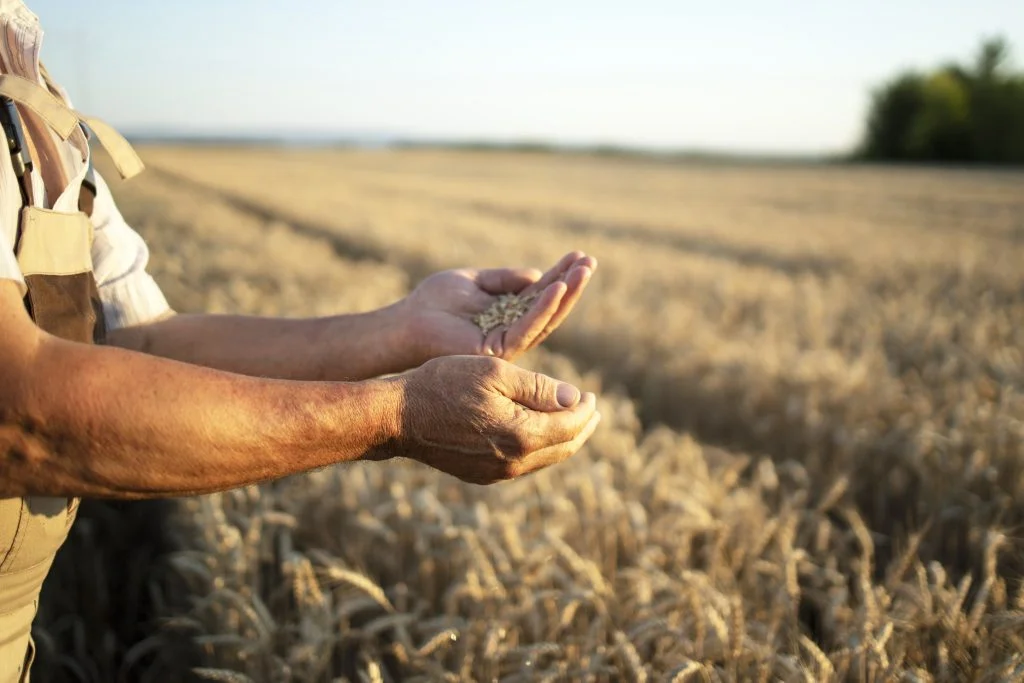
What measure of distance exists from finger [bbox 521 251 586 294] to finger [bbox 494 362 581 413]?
16.8 inches

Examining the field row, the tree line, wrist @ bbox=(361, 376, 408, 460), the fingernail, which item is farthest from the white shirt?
the tree line

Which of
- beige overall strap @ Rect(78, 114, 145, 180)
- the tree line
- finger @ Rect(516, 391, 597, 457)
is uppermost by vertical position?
the tree line

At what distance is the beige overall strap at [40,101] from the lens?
1.17 metres

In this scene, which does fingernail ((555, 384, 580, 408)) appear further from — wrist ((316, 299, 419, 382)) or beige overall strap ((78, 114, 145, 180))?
beige overall strap ((78, 114, 145, 180))

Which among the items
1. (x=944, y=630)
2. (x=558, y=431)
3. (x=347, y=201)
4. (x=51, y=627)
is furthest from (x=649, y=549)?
(x=347, y=201)

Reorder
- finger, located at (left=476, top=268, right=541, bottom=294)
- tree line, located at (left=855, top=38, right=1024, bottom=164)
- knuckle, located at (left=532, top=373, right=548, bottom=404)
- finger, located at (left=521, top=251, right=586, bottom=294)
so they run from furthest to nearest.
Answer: tree line, located at (left=855, top=38, right=1024, bottom=164)
finger, located at (left=476, top=268, right=541, bottom=294)
finger, located at (left=521, top=251, right=586, bottom=294)
knuckle, located at (left=532, top=373, right=548, bottom=404)

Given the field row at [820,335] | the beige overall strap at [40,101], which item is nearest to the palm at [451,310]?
the beige overall strap at [40,101]

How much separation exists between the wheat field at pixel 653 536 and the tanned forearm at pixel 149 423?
539mm

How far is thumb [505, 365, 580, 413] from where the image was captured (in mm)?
1262

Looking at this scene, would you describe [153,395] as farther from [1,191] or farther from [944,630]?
[944,630]

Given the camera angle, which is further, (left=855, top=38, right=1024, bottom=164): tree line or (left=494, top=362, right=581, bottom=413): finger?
(left=855, top=38, right=1024, bottom=164): tree line

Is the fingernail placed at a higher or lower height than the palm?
lower

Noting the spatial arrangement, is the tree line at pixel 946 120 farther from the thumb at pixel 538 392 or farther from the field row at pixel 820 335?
the thumb at pixel 538 392

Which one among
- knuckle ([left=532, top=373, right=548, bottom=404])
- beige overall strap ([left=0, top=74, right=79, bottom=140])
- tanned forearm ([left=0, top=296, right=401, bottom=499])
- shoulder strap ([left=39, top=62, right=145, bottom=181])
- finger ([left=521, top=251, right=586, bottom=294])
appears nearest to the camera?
tanned forearm ([left=0, top=296, right=401, bottom=499])
